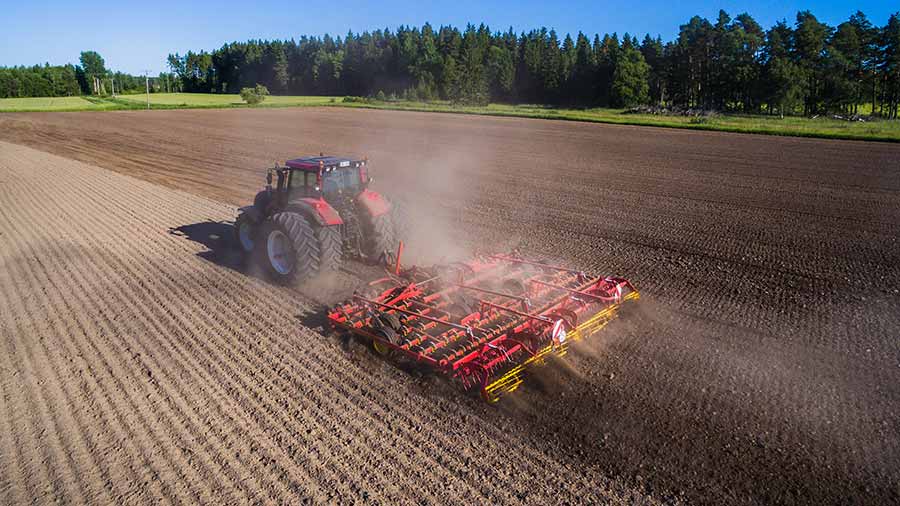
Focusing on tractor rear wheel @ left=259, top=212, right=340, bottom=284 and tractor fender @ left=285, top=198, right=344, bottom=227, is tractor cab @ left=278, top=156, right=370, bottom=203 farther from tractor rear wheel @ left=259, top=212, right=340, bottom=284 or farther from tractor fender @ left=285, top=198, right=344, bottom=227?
tractor rear wheel @ left=259, top=212, right=340, bottom=284

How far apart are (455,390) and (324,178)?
4.12 m

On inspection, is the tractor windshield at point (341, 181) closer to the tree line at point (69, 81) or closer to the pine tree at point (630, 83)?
the pine tree at point (630, 83)

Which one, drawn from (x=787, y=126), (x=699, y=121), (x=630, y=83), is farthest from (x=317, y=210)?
(x=630, y=83)

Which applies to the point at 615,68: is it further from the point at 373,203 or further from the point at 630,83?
the point at 373,203

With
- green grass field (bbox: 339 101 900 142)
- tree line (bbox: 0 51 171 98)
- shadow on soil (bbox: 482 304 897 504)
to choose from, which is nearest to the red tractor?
shadow on soil (bbox: 482 304 897 504)

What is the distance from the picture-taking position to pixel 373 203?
8648 millimetres

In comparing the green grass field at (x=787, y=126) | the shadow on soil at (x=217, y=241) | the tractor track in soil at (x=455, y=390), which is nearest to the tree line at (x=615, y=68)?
the green grass field at (x=787, y=126)

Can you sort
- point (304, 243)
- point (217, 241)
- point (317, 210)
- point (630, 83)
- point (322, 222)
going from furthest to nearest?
point (630, 83) → point (217, 241) → point (317, 210) → point (322, 222) → point (304, 243)

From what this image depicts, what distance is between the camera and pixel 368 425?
16.9 feet

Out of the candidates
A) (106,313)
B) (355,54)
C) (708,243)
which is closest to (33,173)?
(106,313)

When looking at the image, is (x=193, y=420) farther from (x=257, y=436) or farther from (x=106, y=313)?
(x=106, y=313)

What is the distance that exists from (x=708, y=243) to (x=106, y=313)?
386 inches

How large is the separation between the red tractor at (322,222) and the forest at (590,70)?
165 feet

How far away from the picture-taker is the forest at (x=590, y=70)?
167 ft
